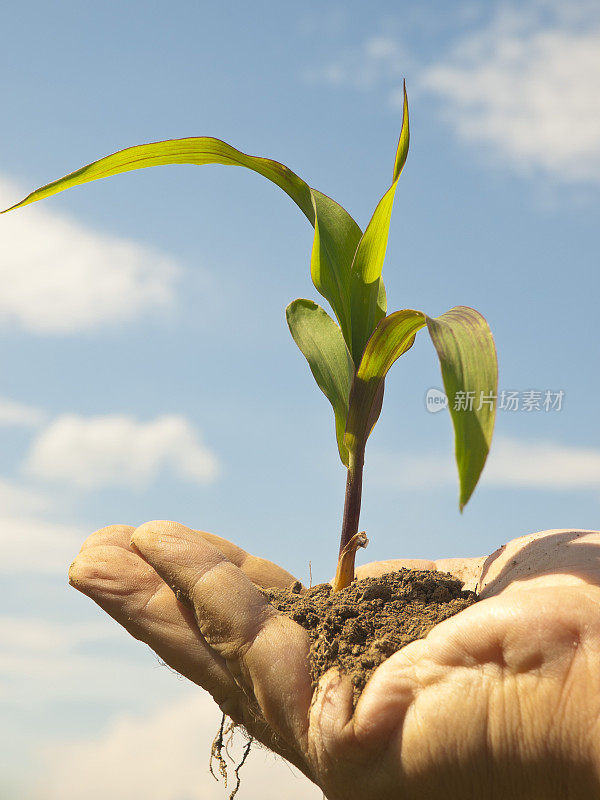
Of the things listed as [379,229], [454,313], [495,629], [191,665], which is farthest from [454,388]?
[191,665]

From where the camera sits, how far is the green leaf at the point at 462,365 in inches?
42.1

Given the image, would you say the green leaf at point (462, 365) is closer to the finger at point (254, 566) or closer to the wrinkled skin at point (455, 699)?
the wrinkled skin at point (455, 699)

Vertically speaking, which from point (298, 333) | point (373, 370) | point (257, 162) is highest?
point (257, 162)

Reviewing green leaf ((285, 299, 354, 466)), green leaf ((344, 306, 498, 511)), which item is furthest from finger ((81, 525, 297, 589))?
green leaf ((344, 306, 498, 511))

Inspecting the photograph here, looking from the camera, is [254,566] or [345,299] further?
[254,566]

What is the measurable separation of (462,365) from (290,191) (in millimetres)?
764

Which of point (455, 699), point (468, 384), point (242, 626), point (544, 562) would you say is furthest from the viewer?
point (544, 562)

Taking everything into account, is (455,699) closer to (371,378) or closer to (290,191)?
(371,378)

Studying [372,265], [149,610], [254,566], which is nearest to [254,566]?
[254,566]

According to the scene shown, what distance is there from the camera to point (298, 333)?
71.7 inches

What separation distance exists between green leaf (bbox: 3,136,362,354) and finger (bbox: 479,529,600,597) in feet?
2.25

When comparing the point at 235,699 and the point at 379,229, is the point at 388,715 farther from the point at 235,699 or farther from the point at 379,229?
the point at 379,229

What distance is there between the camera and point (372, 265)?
1.65m

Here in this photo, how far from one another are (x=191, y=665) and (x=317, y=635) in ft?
1.17
